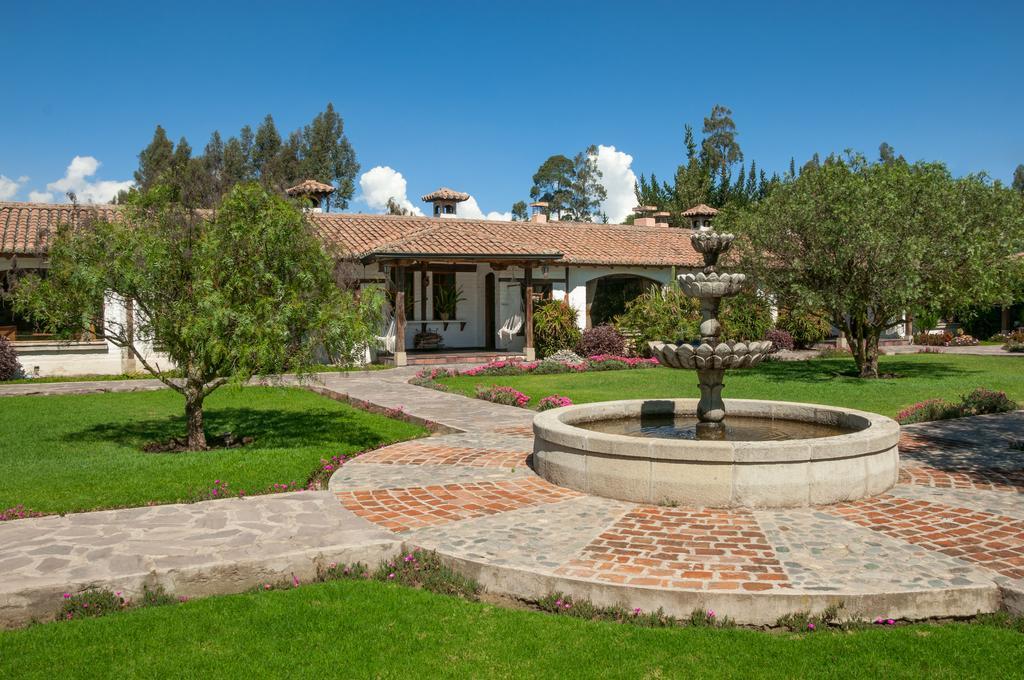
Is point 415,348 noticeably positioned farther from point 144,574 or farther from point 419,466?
point 144,574

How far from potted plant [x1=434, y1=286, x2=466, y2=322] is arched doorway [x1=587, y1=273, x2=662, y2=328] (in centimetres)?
463

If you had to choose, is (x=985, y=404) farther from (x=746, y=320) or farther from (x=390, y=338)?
(x=390, y=338)

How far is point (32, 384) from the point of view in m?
15.5

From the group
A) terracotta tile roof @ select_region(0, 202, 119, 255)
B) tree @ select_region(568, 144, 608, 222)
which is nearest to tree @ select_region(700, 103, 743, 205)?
tree @ select_region(568, 144, 608, 222)

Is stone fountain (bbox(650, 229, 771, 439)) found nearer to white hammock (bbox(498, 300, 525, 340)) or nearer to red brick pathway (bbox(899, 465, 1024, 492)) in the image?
red brick pathway (bbox(899, 465, 1024, 492))

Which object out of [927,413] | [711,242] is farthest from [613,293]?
[711,242]

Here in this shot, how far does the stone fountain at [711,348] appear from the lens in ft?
22.7

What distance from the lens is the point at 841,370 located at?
18.1 m

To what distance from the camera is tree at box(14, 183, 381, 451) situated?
25.2ft

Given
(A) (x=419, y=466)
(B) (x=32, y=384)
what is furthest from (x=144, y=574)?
(B) (x=32, y=384)

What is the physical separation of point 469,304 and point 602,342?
4.29m

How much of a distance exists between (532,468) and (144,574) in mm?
3687

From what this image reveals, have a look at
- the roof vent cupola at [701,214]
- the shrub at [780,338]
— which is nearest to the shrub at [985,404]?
the shrub at [780,338]

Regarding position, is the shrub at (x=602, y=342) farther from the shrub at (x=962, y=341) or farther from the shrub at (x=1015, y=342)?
the shrub at (x=962, y=341)
